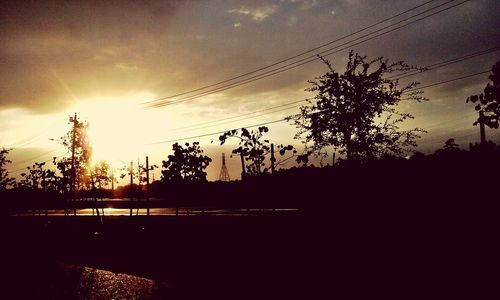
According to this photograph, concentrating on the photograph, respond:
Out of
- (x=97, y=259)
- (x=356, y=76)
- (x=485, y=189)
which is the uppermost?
(x=356, y=76)

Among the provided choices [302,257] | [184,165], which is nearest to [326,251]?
[302,257]

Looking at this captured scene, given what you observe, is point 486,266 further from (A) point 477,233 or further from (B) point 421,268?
(A) point 477,233

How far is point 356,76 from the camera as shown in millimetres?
21484

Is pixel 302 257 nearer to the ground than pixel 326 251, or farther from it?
nearer to the ground

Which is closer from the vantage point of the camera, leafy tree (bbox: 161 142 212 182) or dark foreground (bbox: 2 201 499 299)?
dark foreground (bbox: 2 201 499 299)

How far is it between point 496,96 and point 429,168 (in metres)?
11.6

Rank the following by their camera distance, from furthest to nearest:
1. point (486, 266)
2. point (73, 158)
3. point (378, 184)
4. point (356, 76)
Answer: point (73, 158) → point (356, 76) → point (378, 184) → point (486, 266)

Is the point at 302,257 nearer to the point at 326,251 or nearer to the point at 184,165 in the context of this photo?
the point at 326,251

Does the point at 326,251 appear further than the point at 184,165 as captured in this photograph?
No

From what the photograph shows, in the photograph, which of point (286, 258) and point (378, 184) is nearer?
point (286, 258)

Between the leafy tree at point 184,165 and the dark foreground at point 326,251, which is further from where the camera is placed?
the leafy tree at point 184,165

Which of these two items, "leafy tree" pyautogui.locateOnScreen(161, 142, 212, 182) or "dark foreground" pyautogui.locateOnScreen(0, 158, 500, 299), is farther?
"leafy tree" pyautogui.locateOnScreen(161, 142, 212, 182)

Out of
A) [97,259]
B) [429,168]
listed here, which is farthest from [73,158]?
[429,168]

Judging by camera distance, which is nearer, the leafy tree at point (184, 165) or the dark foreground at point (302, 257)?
the dark foreground at point (302, 257)
